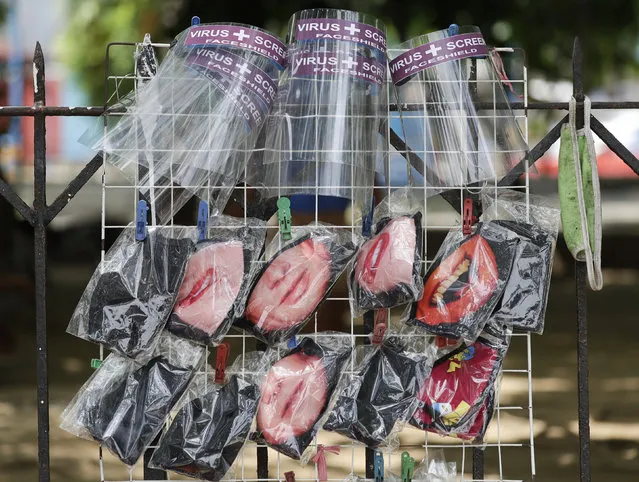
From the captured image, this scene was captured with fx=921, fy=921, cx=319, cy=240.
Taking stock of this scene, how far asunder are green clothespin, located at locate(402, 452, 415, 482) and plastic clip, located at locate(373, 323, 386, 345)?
28 centimetres

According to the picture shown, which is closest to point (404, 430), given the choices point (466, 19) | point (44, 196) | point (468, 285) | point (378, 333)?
point (466, 19)

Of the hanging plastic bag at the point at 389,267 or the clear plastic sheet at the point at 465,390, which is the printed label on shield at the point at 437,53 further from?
→ the clear plastic sheet at the point at 465,390

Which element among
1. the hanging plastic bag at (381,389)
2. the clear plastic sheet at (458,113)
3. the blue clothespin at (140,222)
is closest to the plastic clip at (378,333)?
the hanging plastic bag at (381,389)

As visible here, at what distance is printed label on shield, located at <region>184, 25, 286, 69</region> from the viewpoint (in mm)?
2152

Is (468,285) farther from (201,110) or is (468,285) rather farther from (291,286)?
(201,110)

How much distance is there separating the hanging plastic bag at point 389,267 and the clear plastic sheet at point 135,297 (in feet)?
1.34

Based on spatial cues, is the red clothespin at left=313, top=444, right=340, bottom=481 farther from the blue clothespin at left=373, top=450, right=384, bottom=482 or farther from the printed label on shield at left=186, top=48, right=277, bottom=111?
the printed label on shield at left=186, top=48, right=277, bottom=111

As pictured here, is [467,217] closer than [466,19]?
Yes

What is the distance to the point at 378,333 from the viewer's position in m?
2.24

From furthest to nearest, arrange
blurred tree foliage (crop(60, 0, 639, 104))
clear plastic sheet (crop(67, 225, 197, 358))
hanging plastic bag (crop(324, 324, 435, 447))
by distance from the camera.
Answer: blurred tree foliage (crop(60, 0, 639, 104))
hanging plastic bag (crop(324, 324, 435, 447))
clear plastic sheet (crop(67, 225, 197, 358))

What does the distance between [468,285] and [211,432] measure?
701 mm

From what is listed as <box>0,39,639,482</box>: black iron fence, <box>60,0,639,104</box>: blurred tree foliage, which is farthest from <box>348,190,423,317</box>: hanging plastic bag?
<box>60,0,639,104</box>: blurred tree foliage

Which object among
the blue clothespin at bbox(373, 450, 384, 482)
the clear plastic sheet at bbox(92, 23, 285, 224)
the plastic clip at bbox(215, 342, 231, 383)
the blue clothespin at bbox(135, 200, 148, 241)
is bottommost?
the blue clothespin at bbox(373, 450, 384, 482)

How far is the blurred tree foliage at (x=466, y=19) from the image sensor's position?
548cm
